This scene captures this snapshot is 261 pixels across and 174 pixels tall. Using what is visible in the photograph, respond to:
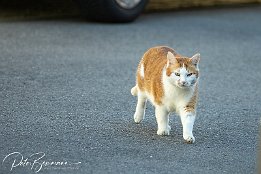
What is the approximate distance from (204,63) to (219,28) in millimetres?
2577

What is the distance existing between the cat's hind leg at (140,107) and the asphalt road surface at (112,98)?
8cm

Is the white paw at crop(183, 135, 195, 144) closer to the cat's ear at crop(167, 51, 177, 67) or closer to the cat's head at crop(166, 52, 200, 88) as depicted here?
the cat's head at crop(166, 52, 200, 88)

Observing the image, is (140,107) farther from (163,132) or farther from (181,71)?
(181,71)

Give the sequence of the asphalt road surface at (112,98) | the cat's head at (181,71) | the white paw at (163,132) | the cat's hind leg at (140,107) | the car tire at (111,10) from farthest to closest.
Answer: the car tire at (111,10) → the cat's hind leg at (140,107) → the white paw at (163,132) → the cat's head at (181,71) → the asphalt road surface at (112,98)

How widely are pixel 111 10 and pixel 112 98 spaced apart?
3759 millimetres

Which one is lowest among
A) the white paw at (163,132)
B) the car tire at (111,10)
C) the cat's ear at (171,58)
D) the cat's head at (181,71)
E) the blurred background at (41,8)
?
the white paw at (163,132)

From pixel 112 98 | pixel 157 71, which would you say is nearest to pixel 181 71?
pixel 157 71

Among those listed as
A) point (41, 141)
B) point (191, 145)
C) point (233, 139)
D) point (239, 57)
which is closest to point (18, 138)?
point (41, 141)

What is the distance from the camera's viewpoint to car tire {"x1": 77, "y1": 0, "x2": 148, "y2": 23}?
11.0 metres

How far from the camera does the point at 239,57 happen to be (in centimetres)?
1016

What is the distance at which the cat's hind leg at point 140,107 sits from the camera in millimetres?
6590

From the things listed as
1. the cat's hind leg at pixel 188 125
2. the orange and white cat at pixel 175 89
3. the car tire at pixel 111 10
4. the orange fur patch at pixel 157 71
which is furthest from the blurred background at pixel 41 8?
the cat's hind leg at pixel 188 125

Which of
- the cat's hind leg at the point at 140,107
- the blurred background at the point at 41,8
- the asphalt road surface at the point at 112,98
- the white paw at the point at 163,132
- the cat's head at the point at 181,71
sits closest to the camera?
the asphalt road surface at the point at 112,98

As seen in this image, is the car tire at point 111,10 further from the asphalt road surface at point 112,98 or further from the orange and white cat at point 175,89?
the orange and white cat at point 175,89
